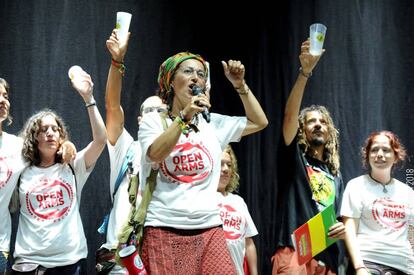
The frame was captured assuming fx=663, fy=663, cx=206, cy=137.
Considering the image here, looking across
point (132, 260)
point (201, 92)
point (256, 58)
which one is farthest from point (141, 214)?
point (256, 58)

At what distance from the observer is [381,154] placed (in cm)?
357

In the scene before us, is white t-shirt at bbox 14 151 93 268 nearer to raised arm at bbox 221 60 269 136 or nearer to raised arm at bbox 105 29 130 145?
raised arm at bbox 105 29 130 145

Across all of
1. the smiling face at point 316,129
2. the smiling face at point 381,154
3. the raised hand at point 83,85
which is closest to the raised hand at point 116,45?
the raised hand at point 83,85

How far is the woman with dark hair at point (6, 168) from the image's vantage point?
3.24 meters

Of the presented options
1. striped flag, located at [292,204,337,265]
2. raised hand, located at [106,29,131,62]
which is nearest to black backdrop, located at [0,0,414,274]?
raised hand, located at [106,29,131,62]

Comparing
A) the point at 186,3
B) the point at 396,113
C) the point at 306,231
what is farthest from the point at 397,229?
the point at 186,3

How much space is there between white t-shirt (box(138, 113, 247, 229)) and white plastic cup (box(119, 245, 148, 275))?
132mm

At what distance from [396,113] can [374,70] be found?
324 mm

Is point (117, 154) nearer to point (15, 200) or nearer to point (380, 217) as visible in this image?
point (15, 200)

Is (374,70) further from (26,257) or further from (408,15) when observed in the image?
(26,257)

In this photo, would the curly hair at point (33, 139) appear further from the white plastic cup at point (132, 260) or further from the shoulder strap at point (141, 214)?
the white plastic cup at point (132, 260)

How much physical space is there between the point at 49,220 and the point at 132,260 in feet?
3.84

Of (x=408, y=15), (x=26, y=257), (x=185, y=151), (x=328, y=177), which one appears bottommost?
(x=26, y=257)

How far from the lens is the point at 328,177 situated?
3.57 m
